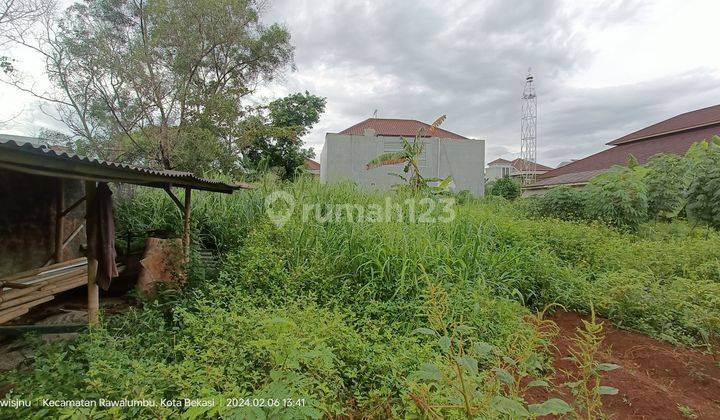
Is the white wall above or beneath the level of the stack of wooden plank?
above

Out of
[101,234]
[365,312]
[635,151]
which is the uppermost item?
[635,151]

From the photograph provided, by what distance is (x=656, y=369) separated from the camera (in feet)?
9.53

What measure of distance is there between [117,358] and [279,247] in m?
2.25

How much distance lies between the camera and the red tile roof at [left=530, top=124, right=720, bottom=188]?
13.8 m

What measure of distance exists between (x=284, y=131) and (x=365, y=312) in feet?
45.5

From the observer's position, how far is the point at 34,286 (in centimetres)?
344

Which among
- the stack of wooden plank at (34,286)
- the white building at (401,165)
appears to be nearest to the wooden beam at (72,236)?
the stack of wooden plank at (34,286)

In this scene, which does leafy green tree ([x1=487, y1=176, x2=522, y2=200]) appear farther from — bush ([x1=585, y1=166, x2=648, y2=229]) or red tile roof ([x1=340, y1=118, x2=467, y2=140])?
bush ([x1=585, y1=166, x2=648, y2=229])

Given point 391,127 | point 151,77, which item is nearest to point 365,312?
point 151,77

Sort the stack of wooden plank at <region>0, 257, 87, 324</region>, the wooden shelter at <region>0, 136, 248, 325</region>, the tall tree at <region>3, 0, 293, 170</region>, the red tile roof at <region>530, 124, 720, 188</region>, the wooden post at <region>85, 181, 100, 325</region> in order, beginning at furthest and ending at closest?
the red tile roof at <region>530, 124, 720, 188</region>
the tall tree at <region>3, 0, 293, 170</region>
the wooden post at <region>85, 181, 100, 325</region>
the stack of wooden plank at <region>0, 257, 87, 324</region>
the wooden shelter at <region>0, 136, 248, 325</region>

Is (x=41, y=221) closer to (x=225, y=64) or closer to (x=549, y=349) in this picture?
(x=549, y=349)

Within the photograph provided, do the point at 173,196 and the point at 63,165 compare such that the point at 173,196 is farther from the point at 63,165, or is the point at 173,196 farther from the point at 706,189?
the point at 706,189

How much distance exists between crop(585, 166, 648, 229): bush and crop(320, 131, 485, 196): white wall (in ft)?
40.3

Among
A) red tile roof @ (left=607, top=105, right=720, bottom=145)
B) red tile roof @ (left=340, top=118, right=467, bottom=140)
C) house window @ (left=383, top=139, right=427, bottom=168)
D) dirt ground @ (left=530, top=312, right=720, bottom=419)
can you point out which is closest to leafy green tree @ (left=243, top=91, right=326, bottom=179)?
house window @ (left=383, top=139, right=427, bottom=168)
